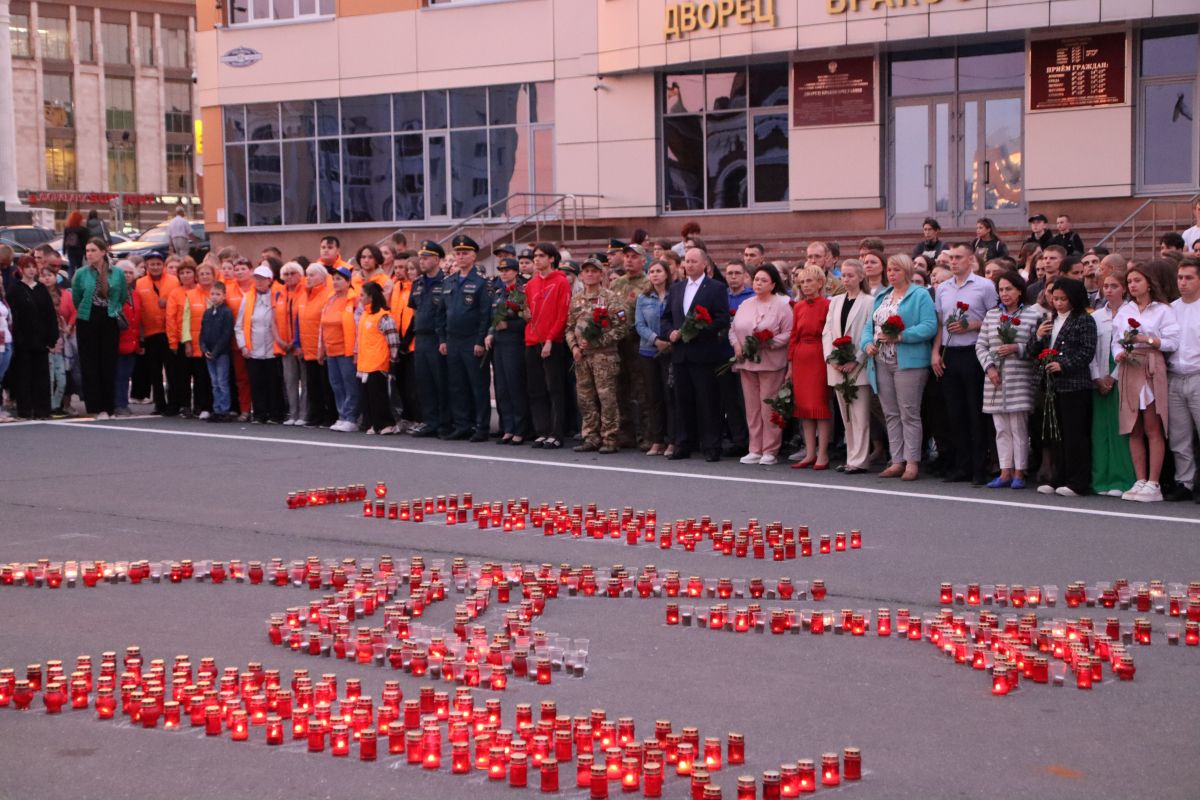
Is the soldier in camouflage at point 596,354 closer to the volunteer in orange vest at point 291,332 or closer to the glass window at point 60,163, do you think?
the volunteer in orange vest at point 291,332

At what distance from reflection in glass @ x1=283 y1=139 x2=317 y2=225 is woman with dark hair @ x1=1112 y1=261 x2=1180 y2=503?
30.5 metres

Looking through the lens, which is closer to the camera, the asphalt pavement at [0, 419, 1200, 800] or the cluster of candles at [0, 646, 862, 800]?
the cluster of candles at [0, 646, 862, 800]

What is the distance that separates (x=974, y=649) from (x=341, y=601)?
3.59 m

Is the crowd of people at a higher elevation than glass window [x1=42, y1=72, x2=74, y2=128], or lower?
lower

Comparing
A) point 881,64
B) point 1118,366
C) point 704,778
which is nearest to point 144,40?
point 881,64

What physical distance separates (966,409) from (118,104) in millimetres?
100951

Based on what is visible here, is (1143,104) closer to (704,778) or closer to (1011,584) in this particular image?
(1011,584)

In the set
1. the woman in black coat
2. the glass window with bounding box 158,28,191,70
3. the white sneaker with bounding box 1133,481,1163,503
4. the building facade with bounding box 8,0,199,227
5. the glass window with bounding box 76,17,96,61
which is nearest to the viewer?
the white sneaker with bounding box 1133,481,1163,503

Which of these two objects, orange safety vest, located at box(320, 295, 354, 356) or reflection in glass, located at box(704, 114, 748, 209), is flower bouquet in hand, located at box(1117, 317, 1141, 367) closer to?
orange safety vest, located at box(320, 295, 354, 356)

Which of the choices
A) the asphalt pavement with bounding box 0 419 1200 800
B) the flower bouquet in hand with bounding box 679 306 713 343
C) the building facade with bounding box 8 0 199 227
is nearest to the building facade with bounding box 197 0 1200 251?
the flower bouquet in hand with bounding box 679 306 713 343

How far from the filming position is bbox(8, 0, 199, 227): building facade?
102 metres

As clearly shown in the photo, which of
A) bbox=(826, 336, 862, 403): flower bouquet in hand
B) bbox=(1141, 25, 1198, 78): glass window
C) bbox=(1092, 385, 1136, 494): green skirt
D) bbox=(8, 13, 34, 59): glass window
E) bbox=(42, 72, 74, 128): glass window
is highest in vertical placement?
bbox=(8, 13, 34, 59): glass window

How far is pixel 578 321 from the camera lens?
1748cm

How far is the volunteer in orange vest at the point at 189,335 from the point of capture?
2167cm
